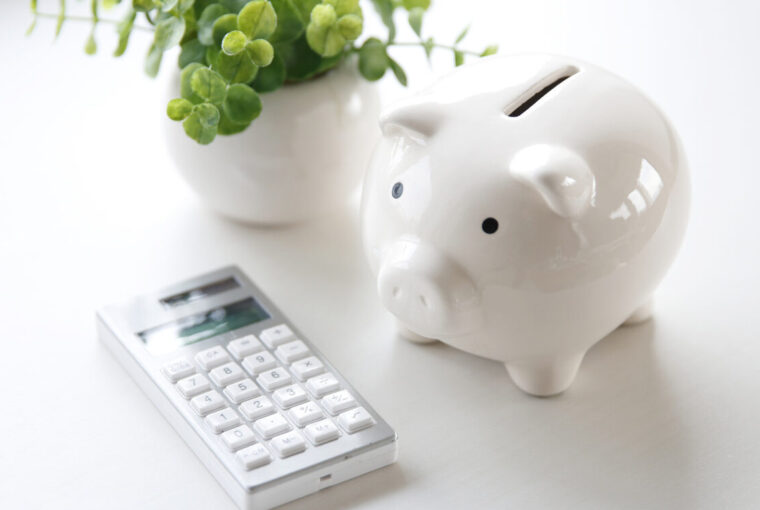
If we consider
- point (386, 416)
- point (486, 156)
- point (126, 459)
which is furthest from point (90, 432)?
point (486, 156)

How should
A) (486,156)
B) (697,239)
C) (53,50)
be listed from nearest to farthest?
(486,156)
(697,239)
(53,50)

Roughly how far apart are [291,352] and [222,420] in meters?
0.07

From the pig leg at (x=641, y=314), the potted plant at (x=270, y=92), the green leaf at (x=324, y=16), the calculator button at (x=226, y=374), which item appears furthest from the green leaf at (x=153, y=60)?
the pig leg at (x=641, y=314)

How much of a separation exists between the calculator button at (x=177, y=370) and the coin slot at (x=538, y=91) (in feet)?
0.80

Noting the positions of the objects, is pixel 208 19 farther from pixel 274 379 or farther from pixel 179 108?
pixel 274 379

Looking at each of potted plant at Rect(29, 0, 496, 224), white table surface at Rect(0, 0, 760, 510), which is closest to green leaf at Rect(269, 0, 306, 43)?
potted plant at Rect(29, 0, 496, 224)

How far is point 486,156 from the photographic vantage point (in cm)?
61

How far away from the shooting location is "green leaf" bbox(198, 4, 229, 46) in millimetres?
707

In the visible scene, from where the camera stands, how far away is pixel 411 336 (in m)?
0.73

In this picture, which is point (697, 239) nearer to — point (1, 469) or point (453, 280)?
point (453, 280)

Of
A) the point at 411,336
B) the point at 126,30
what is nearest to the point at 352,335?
the point at 411,336

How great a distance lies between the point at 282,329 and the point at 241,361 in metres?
0.04

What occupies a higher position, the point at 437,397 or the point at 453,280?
the point at 453,280

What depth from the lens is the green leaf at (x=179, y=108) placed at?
0.68 metres
